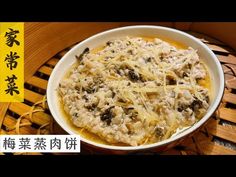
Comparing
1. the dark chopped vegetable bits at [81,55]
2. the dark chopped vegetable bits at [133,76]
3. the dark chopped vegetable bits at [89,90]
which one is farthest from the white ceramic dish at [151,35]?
the dark chopped vegetable bits at [133,76]

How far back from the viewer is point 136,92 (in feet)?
4.20

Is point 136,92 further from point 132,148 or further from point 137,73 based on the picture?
point 132,148

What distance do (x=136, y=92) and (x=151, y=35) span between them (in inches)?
19.2

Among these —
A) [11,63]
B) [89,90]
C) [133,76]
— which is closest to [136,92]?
[133,76]

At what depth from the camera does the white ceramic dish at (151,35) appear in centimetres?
114

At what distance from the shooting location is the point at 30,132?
54.5 inches

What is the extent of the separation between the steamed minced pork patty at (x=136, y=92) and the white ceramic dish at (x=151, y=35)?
0.04 m

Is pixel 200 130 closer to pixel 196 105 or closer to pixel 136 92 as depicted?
pixel 196 105

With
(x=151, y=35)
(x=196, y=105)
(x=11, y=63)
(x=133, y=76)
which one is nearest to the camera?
(x=196, y=105)

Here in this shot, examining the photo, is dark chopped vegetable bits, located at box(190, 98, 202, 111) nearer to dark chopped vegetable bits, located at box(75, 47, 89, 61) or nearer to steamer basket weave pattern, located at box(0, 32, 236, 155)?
steamer basket weave pattern, located at box(0, 32, 236, 155)

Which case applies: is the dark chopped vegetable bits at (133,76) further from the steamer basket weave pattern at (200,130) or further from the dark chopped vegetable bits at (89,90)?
the steamer basket weave pattern at (200,130)

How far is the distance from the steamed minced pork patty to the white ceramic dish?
4 centimetres

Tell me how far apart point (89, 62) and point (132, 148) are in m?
0.50

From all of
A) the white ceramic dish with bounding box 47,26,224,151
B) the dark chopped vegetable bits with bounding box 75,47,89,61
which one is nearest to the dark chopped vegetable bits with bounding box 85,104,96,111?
the white ceramic dish with bounding box 47,26,224,151
